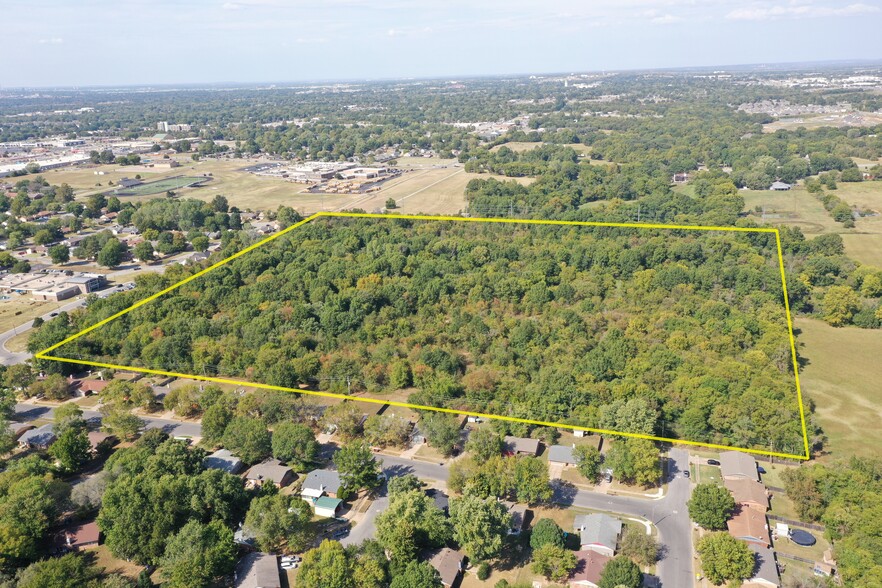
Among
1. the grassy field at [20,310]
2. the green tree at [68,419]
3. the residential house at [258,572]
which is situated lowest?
the residential house at [258,572]

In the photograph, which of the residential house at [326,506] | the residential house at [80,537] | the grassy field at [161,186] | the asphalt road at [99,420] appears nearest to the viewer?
the residential house at [80,537]

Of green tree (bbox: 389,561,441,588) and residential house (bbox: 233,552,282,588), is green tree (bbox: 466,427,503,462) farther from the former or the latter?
residential house (bbox: 233,552,282,588)

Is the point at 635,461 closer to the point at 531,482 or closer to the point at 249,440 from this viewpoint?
the point at 531,482

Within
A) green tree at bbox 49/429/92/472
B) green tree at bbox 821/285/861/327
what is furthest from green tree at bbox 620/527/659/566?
green tree at bbox 821/285/861/327

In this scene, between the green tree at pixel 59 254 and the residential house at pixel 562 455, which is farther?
the green tree at pixel 59 254

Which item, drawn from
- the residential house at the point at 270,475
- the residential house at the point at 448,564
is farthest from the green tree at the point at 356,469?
the residential house at the point at 448,564

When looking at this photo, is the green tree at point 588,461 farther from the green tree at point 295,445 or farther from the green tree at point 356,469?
the green tree at point 295,445

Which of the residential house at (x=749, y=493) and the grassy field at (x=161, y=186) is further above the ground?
the grassy field at (x=161, y=186)

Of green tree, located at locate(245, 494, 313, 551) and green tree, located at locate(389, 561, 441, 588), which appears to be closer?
green tree, located at locate(389, 561, 441, 588)
